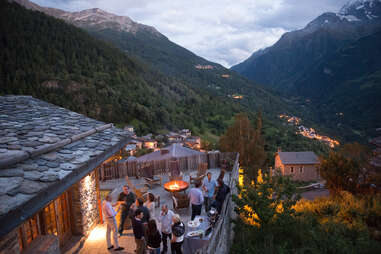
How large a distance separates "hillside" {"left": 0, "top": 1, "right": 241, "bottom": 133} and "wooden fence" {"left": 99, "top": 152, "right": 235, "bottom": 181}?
43229mm

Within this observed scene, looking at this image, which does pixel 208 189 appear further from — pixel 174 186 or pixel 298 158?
pixel 298 158

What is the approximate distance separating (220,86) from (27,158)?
11904cm

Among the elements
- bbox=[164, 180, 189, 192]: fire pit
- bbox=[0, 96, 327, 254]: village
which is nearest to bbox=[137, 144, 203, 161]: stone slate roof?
bbox=[0, 96, 327, 254]: village

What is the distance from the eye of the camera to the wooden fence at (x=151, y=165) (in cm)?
1261

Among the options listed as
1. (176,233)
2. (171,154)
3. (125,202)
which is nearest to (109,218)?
(125,202)

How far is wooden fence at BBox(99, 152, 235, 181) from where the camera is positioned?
12610 millimetres

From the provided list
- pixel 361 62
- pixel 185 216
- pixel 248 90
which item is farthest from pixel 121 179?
pixel 361 62

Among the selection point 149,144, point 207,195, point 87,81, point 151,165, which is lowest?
point 149,144

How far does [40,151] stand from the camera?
362cm

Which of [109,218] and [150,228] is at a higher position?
[150,228]

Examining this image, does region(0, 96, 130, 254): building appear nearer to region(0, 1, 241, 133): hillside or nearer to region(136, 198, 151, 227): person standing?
region(136, 198, 151, 227): person standing

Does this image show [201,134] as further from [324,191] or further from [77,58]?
[77,58]

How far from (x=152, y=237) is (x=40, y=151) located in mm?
2742

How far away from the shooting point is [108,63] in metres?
74.9
